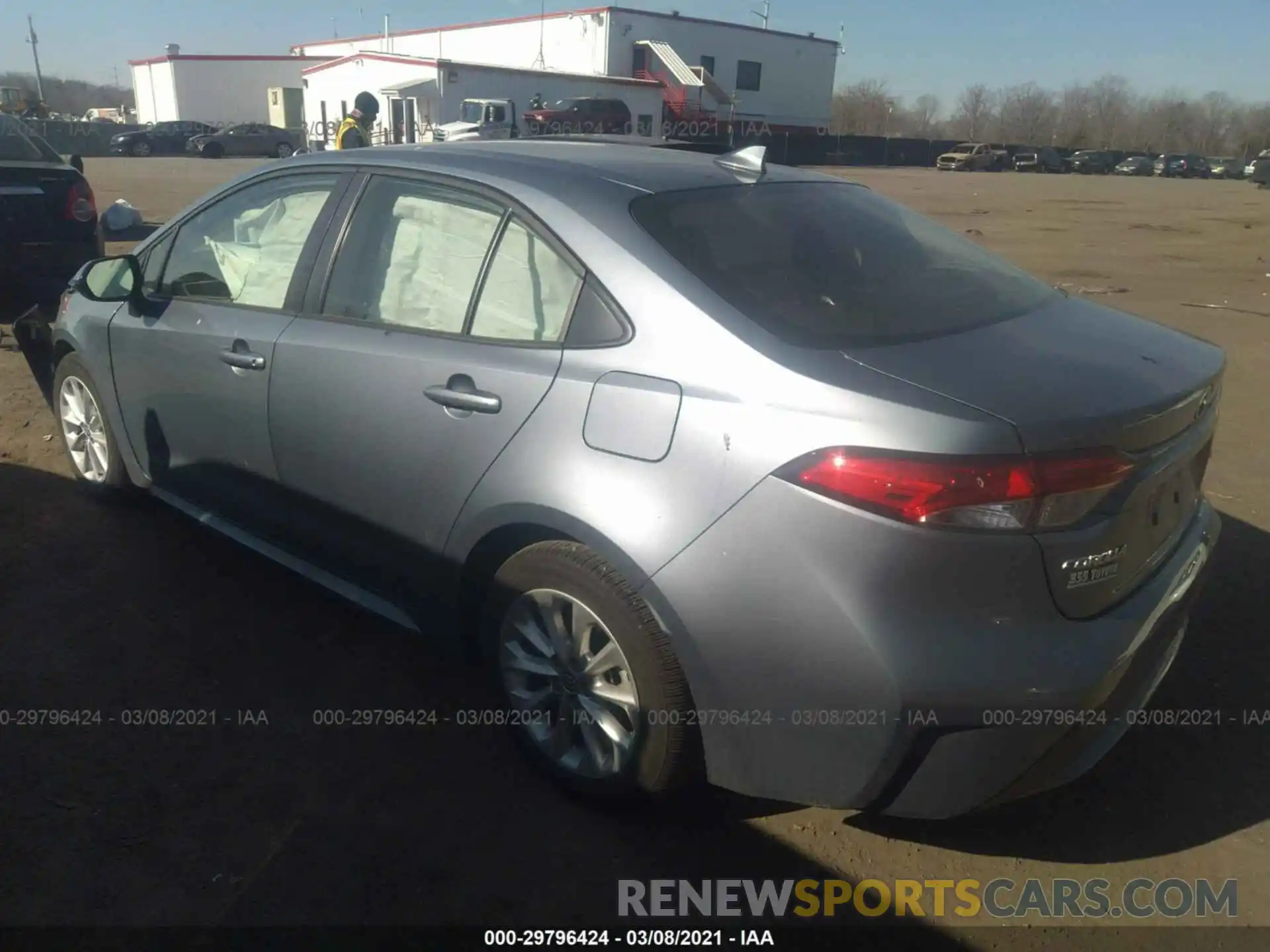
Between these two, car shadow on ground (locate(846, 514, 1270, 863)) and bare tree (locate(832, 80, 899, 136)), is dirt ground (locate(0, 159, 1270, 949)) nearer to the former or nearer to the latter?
car shadow on ground (locate(846, 514, 1270, 863))

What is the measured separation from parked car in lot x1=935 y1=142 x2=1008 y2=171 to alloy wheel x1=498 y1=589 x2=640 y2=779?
2176 inches

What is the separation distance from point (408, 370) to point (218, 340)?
40.7 inches

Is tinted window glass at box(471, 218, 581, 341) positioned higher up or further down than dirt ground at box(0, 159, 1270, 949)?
higher up

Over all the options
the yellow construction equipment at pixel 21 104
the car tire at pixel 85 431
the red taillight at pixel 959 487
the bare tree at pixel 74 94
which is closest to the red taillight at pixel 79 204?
the car tire at pixel 85 431

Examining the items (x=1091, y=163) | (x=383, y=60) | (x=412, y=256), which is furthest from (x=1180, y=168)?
(x=412, y=256)

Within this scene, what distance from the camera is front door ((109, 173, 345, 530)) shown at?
336cm

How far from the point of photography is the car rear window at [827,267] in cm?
244

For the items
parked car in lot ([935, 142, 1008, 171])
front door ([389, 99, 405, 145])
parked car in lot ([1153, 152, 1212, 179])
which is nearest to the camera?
front door ([389, 99, 405, 145])

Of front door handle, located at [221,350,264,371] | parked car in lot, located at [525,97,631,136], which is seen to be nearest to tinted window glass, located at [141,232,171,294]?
front door handle, located at [221,350,264,371]

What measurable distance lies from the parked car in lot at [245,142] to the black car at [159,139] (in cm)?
51

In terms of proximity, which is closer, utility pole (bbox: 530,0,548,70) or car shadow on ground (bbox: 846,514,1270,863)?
car shadow on ground (bbox: 846,514,1270,863)

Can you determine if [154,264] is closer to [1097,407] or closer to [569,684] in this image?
[569,684]

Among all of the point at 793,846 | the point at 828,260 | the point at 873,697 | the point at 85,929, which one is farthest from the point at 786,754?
the point at 85,929

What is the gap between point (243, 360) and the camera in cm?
336
